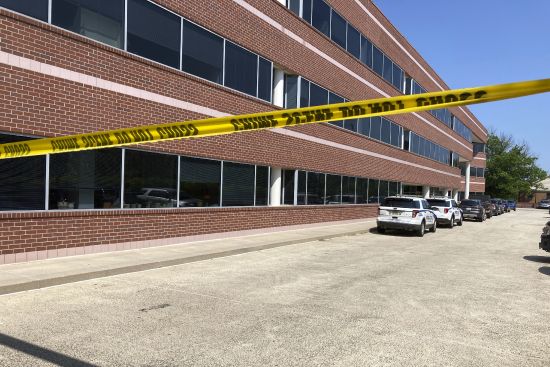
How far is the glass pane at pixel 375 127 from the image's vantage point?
2855cm

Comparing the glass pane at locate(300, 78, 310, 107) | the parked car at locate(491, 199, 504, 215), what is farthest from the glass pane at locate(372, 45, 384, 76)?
the parked car at locate(491, 199, 504, 215)

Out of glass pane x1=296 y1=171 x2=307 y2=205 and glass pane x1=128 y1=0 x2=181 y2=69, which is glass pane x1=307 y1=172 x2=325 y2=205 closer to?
glass pane x1=296 y1=171 x2=307 y2=205

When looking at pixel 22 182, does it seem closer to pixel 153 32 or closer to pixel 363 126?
pixel 153 32

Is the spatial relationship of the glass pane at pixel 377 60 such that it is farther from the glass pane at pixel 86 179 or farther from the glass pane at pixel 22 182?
the glass pane at pixel 22 182

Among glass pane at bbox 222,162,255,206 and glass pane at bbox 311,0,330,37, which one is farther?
glass pane at bbox 311,0,330,37

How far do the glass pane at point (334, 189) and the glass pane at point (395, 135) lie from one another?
9184mm

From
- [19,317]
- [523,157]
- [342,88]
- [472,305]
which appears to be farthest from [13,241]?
[523,157]

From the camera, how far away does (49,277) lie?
809cm

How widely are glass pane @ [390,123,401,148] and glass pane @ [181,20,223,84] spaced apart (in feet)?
63.5

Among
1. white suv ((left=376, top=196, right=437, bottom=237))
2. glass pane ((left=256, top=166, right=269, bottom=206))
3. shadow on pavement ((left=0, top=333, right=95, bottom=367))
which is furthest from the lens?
white suv ((left=376, top=196, right=437, bottom=237))

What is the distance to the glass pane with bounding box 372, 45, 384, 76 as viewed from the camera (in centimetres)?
2915

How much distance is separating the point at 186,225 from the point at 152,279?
17.0ft

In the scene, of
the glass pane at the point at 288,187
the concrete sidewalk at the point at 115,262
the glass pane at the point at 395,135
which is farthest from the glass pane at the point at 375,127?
the concrete sidewalk at the point at 115,262

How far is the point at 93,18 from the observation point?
11102 mm
